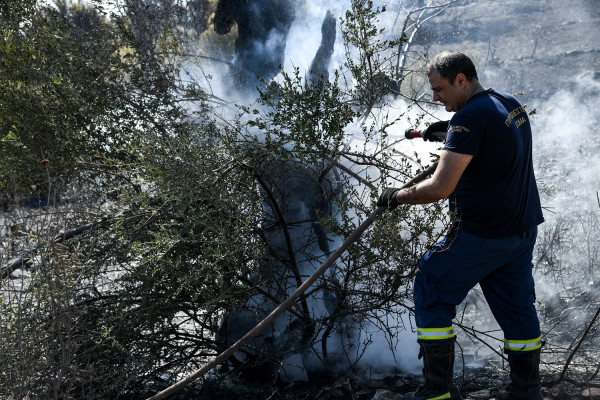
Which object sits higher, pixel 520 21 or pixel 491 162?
pixel 520 21

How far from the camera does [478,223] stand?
2900 mm

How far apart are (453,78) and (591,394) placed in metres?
1.79

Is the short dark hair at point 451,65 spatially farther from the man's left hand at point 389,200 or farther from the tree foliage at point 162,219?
the tree foliage at point 162,219

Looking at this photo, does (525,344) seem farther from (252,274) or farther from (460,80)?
(252,274)

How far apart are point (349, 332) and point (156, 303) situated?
1461 mm

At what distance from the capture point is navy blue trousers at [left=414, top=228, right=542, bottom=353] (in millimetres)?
2883

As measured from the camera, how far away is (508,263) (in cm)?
299

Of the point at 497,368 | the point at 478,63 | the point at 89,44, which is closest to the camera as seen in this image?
the point at 497,368

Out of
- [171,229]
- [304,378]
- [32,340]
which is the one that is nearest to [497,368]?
[304,378]

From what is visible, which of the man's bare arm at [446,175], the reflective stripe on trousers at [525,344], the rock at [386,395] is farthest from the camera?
the rock at [386,395]

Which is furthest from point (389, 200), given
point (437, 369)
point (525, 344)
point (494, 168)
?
point (525, 344)

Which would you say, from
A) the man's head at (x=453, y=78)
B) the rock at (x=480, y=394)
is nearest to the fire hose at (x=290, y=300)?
the man's head at (x=453, y=78)

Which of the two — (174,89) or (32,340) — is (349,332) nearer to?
(32,340)

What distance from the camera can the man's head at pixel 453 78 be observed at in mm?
2852
